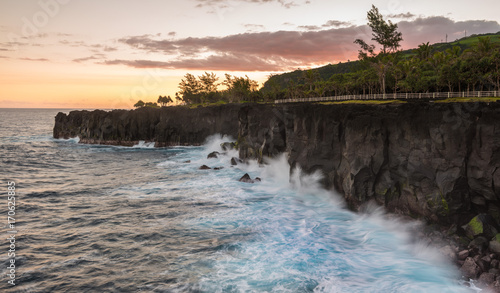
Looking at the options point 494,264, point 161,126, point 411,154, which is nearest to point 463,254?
point 494,264

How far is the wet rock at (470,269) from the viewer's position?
18.3 m

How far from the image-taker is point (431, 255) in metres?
21.4

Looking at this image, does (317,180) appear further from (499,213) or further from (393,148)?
(499,213)

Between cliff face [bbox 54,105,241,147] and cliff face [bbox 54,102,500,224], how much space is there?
3839cm

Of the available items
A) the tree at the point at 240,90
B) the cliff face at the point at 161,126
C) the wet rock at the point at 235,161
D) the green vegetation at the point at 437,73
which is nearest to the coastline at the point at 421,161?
the green vegetation at the point at 437,73

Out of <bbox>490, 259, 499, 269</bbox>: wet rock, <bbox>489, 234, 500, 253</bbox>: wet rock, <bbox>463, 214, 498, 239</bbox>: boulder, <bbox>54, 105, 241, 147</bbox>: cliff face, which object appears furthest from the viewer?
<bbox>54, 105, 241, 147</bbox>: cliff face

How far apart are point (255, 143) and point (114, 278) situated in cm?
3917

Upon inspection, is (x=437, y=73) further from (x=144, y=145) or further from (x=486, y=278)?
(x=144, y=145)

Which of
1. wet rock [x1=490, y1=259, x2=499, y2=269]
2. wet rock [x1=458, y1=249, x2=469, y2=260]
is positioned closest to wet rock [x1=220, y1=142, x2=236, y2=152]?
wet rock [x1=458, y1=249, x2=469, y2=260]

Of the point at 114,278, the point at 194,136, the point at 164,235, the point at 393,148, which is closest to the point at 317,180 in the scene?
the point at 393,148

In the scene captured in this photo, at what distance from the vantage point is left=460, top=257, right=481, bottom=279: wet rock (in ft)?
59.9

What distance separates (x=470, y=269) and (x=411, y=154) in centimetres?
988

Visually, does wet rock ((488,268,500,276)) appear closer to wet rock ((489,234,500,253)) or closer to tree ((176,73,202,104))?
wet rock ((489,234,500,253))

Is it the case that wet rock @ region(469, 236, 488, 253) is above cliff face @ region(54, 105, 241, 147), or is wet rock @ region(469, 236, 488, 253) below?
below
